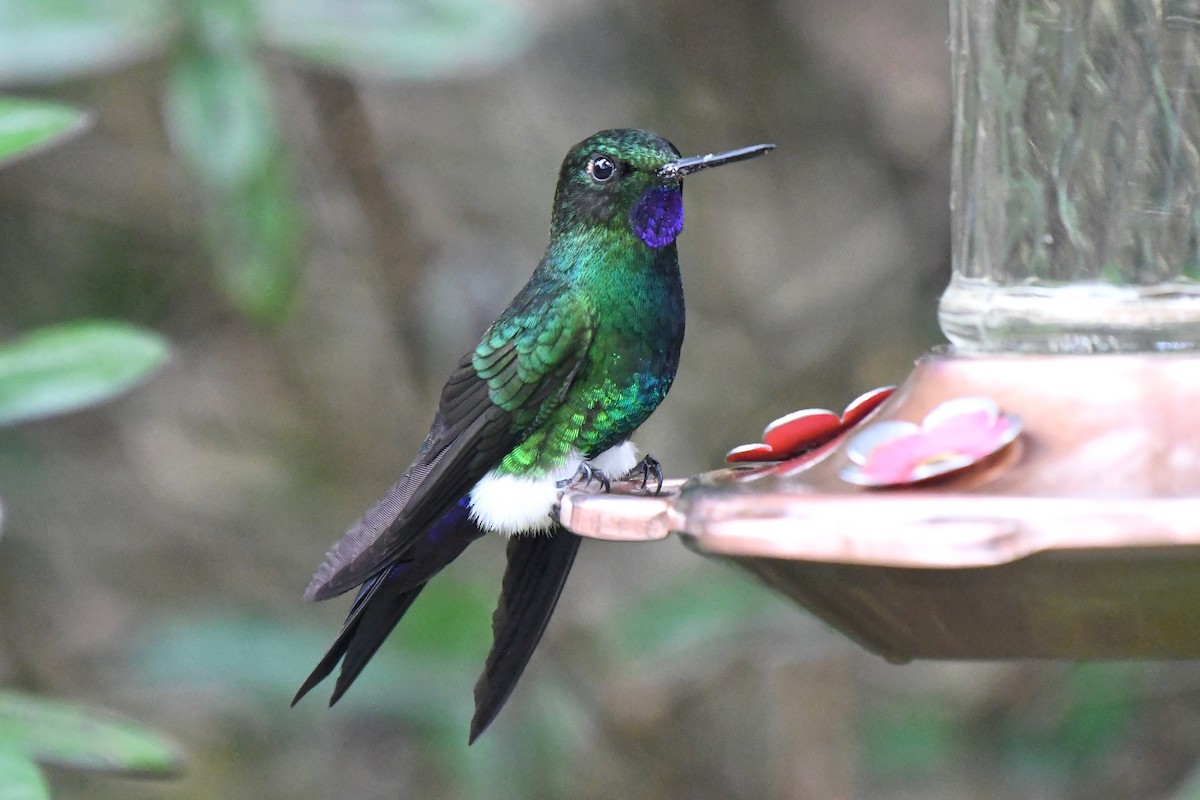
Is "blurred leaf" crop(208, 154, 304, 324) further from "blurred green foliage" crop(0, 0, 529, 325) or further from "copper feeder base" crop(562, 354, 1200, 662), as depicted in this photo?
"copper feeder base" crop(562, 354, 1200, 662)

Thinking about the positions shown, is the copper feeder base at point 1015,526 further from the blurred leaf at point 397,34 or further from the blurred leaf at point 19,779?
the blurred leaf at point 397,34

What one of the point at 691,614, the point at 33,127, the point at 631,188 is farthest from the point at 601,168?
the point at 691,614

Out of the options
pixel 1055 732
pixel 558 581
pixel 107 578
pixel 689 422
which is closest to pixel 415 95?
pixel 689 422

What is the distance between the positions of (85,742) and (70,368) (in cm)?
56

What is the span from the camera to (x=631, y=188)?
7.16 ft

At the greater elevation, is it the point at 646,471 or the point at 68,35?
the point at 68,35

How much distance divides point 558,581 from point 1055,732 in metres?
2.28

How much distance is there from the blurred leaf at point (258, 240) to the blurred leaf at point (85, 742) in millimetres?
952

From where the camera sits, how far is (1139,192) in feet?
5.78

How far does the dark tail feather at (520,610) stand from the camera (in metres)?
2.05

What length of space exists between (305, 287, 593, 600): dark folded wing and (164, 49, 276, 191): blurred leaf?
88 cm

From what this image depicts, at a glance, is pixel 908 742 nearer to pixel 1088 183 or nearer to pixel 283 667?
pixel 283 667

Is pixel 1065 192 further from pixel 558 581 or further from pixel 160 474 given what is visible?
pixel 160 474

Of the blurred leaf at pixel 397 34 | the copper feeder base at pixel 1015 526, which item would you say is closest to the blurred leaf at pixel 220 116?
the blurred leaf at pixel 397 34
